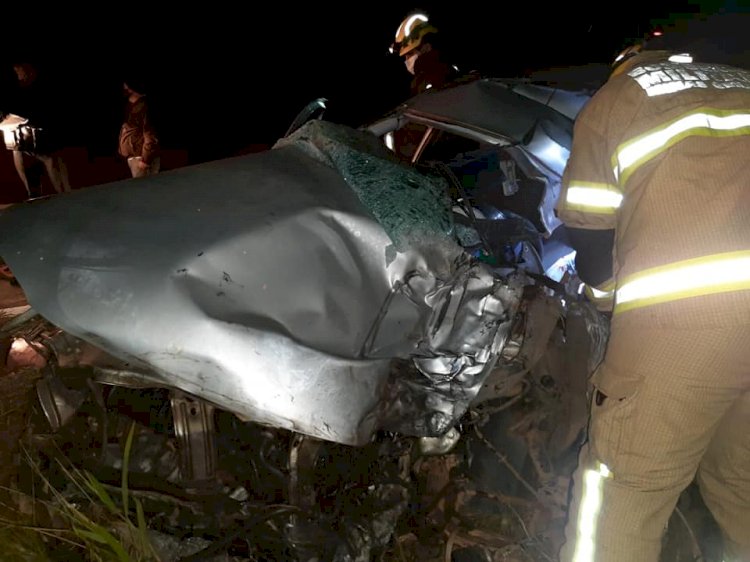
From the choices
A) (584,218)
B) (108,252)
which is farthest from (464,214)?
(108,252)

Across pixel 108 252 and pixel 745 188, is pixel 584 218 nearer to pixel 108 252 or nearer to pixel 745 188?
pixel 745 188

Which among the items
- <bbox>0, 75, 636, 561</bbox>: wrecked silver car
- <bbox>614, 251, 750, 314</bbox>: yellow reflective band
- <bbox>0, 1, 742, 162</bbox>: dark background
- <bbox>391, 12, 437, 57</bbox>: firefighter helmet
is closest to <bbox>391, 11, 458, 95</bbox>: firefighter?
<bbox>391, 12, 437, 57</bbox>: firefighter helmet

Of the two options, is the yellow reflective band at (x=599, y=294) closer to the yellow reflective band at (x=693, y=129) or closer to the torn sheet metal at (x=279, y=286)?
the torn sheet metal at (x=279, y=286)

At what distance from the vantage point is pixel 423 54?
460cm

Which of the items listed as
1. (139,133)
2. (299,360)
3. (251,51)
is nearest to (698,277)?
(299,360)

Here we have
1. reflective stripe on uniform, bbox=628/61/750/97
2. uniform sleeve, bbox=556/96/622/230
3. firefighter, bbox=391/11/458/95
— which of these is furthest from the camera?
firefighter, bbox=391/11/458/95

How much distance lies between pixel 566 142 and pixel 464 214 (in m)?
0.73

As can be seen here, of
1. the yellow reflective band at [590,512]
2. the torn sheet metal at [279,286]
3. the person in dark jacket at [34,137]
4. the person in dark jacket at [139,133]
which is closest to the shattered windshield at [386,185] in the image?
the torn sheet metal at [279,286]

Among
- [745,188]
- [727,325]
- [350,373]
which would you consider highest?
[745,188]

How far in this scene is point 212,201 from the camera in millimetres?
1706

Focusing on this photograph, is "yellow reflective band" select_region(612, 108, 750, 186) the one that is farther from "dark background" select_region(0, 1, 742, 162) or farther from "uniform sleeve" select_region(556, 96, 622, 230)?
"dark background" select_region(0, 1, 742, 162)

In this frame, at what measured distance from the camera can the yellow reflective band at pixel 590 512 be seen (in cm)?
167

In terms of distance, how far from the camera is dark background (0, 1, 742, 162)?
37.8 ft

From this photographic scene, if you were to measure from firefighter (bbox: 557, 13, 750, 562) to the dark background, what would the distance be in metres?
9.28
